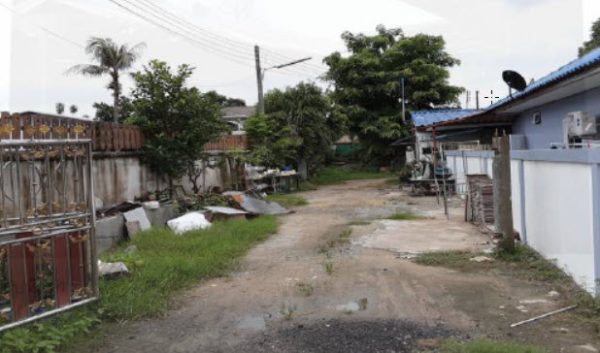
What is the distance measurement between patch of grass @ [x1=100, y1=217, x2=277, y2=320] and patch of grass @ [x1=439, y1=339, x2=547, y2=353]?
8.01ft

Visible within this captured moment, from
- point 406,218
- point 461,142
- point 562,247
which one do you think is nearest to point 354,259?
point 562,247

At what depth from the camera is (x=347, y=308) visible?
15.1ft

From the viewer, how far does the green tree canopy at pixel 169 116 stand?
36.7 feet

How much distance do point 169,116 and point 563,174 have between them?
27.1 feet

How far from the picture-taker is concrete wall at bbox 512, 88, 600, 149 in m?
9.16

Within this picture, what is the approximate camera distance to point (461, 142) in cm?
1822

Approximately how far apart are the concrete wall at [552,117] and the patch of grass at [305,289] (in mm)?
6249

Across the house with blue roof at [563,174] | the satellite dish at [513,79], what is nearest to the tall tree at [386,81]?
the house with blue roof at [563,174]

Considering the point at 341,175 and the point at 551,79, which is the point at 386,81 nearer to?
the point at 341,175

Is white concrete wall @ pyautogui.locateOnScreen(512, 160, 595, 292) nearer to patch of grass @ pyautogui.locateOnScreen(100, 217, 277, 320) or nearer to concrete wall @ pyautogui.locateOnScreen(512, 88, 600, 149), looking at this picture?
concrete wall @ pyautogui.locateOnScreen(512, 88, 600, 149)

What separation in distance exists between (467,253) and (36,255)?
485 centimetres

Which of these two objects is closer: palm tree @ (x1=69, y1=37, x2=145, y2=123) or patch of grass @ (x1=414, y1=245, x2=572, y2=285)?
patch of grass @ (x1=414, y1=245, x2=572, y2=285)

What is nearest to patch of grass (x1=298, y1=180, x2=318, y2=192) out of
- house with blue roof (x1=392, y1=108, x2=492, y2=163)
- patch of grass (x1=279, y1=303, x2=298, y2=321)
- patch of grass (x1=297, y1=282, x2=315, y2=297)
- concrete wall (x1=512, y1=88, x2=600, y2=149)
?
house with blue roof (x1=392, y1=108, x2=492, y2=163)

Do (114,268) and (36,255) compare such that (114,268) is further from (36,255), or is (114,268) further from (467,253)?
(467,253)
